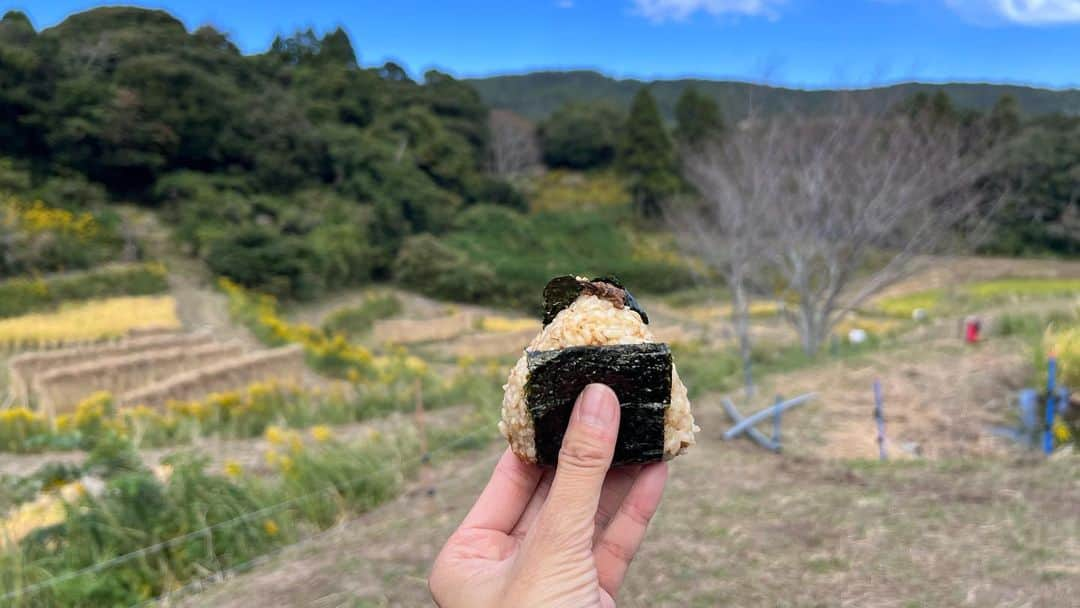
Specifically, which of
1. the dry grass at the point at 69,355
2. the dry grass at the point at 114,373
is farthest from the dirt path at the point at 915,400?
the dry grass at the point at 69,355

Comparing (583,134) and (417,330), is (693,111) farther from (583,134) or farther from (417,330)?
(417,330)

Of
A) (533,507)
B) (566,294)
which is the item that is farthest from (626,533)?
(566,294)

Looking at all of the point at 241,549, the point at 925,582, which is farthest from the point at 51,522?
the point at 925,582

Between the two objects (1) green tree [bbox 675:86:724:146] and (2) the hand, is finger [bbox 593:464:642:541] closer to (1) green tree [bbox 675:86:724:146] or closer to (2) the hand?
(2) the hand

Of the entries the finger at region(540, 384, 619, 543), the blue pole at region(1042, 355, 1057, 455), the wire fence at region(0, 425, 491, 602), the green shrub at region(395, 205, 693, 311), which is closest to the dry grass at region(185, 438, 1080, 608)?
the wire fence at region(0, 425, 491, 602)

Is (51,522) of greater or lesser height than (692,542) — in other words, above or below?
above

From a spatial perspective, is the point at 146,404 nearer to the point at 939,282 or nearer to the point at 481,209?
the point at 939,282
